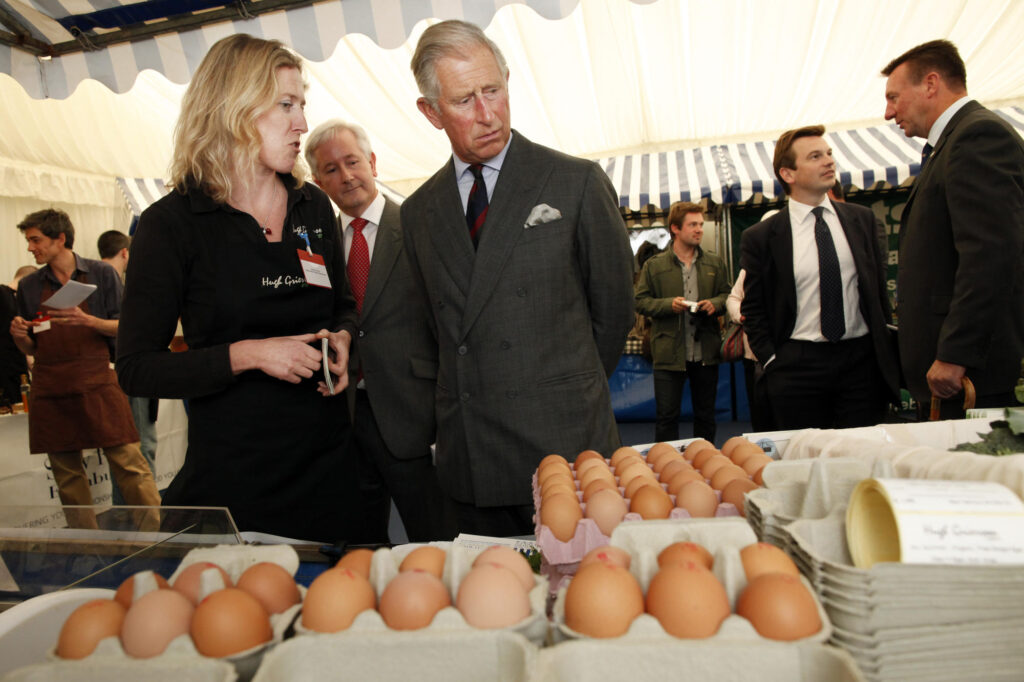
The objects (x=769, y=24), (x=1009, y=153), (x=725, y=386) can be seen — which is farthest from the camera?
(x=725, y=386)

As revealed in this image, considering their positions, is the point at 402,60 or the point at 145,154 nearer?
the point at 402,60

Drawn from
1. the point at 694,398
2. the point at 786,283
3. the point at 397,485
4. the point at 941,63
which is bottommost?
the point at 694,398

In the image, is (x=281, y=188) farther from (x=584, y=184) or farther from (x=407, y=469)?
(x=407, y=469)

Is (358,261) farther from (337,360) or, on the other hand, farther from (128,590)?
(128,590)

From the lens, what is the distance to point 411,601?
0.78 meters

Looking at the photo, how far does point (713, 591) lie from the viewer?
740mm


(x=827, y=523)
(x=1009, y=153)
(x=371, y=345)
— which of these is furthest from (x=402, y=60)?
(x=827, y=523)

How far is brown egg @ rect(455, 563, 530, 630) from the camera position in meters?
0.76

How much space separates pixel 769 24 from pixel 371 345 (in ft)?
13.8

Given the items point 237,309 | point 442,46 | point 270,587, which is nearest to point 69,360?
point 237,309

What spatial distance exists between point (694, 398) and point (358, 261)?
344 cm

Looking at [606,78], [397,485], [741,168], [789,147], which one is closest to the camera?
[397,485]

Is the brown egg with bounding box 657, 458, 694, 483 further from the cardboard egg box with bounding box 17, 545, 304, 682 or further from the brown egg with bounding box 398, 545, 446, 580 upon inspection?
the cardboard egg box with bounding box 17, 545, 304, 682

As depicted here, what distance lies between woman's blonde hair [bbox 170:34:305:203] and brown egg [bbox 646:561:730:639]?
1.59m
